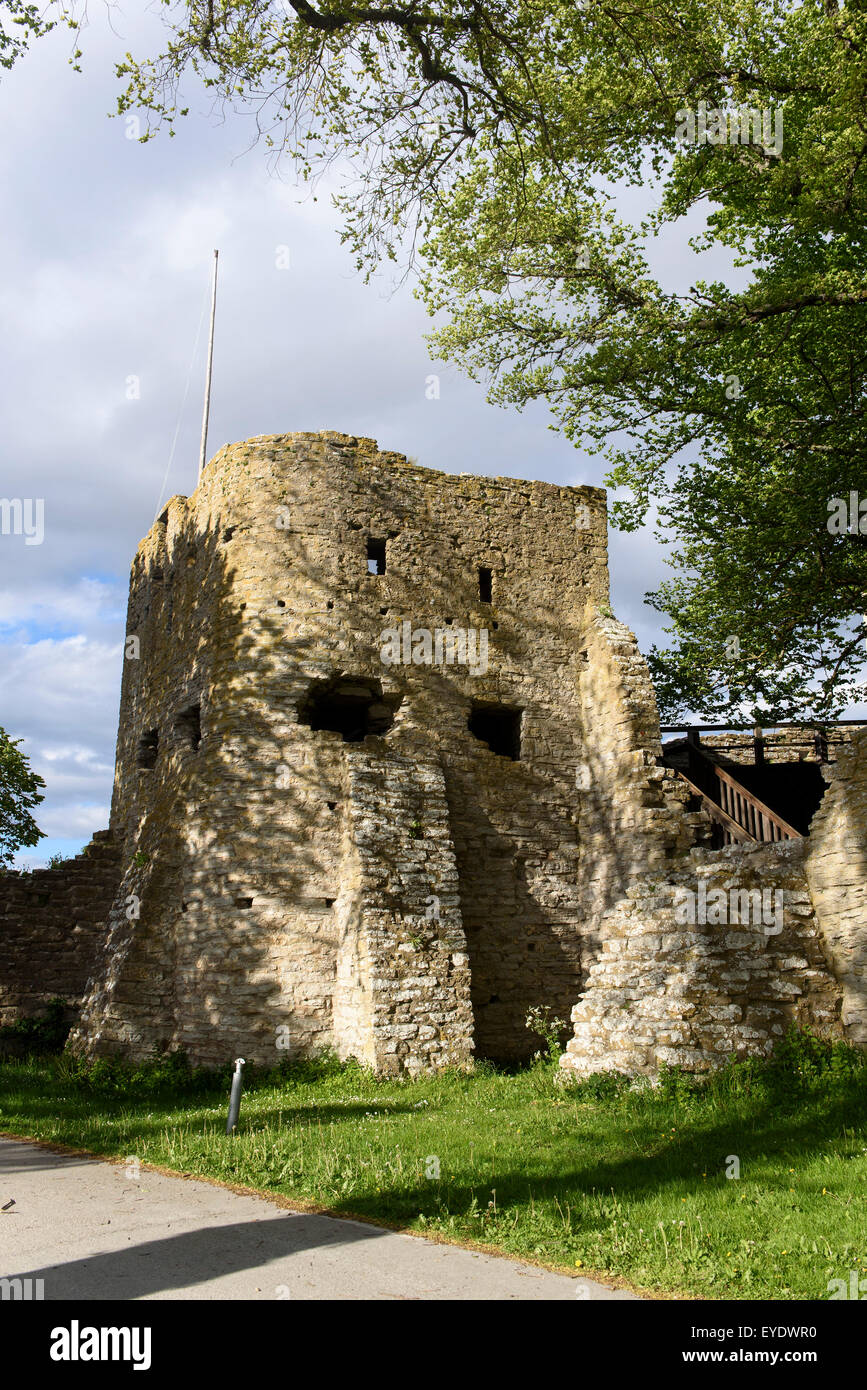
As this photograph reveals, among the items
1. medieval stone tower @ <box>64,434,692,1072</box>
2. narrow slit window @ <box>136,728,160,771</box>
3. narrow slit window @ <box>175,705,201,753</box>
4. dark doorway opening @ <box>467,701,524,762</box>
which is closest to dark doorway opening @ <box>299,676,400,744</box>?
medieval stone tower @ <box>64,434,692,1072</box>

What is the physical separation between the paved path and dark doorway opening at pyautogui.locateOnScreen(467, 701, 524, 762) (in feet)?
29.3

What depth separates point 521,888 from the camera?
14.4 meters

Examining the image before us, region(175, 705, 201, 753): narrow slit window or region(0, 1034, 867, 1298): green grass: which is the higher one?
region(175, 705, 201, 753): narrow slit window

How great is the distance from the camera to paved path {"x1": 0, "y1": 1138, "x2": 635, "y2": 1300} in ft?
16.5

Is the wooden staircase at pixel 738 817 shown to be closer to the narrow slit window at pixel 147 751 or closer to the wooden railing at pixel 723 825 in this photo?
the wooden railing at pixel 723 825

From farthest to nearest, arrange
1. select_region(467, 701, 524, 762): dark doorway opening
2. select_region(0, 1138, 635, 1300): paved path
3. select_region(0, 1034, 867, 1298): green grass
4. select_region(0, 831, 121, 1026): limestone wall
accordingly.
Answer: select_region(467, 701, 524, 762): dark doorway opening < select_region(0, 831, 121, 1026): limestone wall < select_region(0, 1034, 867, 1298): green grass < select_region(0, 1138, 635, 1300): paved path

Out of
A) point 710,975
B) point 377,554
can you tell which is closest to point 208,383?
point 377,554

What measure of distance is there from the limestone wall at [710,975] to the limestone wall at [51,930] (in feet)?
25.4

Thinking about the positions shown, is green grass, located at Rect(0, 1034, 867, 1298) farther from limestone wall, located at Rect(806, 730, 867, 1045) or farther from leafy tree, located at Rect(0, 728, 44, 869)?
leafy tree, located at Rect(0, 728, 44, 869)

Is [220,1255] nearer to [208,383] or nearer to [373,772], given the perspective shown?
[373,772]

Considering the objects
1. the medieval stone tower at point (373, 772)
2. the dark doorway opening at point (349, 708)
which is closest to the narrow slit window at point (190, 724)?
the medieval stone tower at point (373, 772)

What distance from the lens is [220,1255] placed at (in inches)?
223

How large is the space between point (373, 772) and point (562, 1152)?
21.4 ft

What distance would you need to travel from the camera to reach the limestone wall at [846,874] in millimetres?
9516
